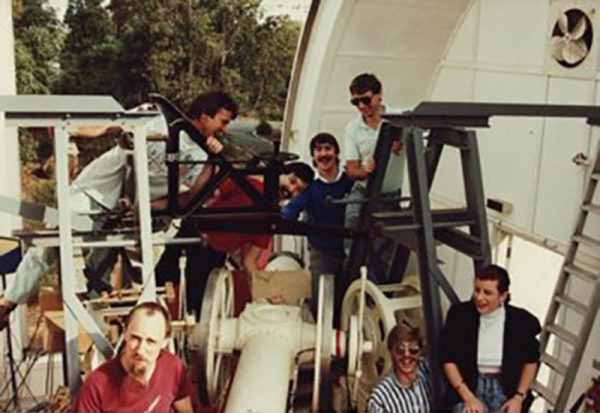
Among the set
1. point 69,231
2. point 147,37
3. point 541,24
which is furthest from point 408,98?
point 147,37

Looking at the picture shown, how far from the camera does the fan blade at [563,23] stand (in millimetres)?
5051

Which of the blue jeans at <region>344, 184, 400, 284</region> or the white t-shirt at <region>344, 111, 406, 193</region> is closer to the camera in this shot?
the blue jeans at <region>344, 184, 400, 284</region>

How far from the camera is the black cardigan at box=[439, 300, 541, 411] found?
11.7 feet

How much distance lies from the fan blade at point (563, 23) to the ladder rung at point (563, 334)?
2.05 metres

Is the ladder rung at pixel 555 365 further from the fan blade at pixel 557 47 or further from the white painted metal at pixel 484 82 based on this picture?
the fan blade at pixel 557 47

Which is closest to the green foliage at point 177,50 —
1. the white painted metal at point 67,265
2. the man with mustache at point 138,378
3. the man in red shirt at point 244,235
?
the man in red shirt at point 244,235

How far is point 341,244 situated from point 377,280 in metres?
0.51

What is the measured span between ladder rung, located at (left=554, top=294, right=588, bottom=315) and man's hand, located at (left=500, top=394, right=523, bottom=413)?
0.92m

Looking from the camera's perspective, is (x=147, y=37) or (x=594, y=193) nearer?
(x=594, y=193)

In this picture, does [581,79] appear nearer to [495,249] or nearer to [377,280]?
[495,249]

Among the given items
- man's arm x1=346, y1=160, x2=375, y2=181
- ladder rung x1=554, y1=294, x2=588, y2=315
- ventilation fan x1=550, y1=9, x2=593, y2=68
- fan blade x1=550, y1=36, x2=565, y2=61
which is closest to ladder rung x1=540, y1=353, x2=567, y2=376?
ladder rung x1=554, y1=294, x2=588, y2=315

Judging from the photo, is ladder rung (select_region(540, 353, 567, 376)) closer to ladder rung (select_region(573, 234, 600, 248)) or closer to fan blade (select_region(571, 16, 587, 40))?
ladder rung (select_region(573, 234, 600, 248))

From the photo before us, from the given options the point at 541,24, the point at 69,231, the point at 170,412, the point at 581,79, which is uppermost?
the point at 541,24

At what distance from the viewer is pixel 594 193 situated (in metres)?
4.58
